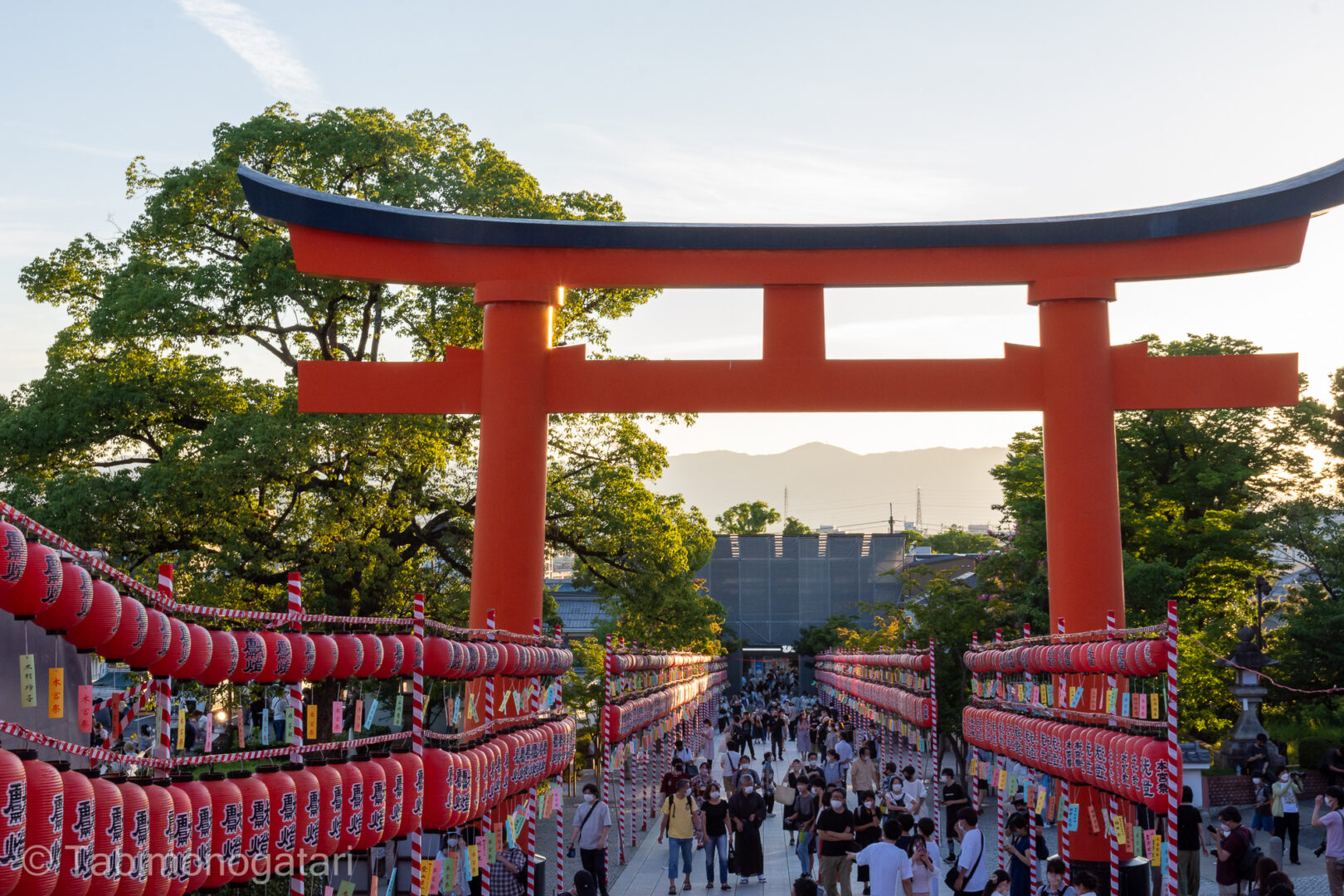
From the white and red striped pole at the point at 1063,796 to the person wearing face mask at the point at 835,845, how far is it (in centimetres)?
228

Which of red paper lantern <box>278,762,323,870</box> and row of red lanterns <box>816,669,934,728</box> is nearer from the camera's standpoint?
red paper lantern <box>278,762,323,870</box>

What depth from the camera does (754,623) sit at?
61.6 m

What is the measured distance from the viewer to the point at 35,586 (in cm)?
556

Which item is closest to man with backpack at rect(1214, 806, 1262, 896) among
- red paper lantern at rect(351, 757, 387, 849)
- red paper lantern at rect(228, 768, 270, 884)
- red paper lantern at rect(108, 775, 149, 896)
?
red paper lantern at rect(351, 757, 387, 849)

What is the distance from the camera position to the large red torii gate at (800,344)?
48.4ft

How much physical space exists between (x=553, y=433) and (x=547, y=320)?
690 centimetres

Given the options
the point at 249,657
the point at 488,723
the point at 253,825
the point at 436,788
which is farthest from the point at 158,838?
the point at 488,723

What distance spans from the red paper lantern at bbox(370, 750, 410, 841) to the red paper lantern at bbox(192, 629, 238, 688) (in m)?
1.25

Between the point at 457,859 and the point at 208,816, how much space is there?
326 cm

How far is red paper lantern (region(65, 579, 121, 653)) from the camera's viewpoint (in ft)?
19.9

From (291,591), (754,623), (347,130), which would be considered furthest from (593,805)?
(754,623)

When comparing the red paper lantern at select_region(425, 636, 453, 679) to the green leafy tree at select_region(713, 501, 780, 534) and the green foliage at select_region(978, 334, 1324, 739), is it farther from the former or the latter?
the green leafy tree at select_region(713, 501, 780, 534)

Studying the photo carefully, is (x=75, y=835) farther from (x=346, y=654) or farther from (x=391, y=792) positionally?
(x=346, y=654)

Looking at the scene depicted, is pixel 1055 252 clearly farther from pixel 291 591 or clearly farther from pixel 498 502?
pixel 291 591
